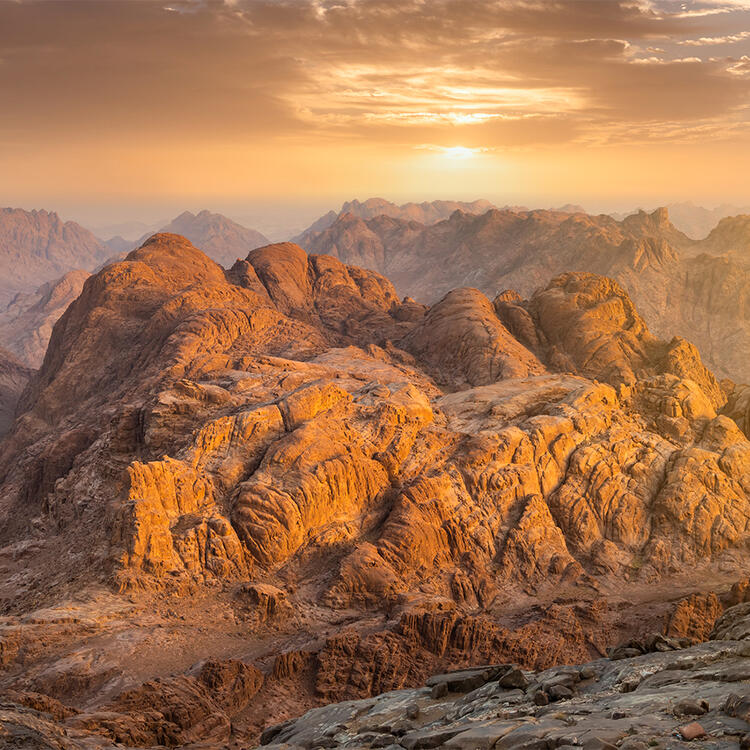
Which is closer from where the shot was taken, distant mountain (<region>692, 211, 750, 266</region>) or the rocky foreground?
the rocky foreground

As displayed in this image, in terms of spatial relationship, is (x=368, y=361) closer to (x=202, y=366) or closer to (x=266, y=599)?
(x=202, y=366)

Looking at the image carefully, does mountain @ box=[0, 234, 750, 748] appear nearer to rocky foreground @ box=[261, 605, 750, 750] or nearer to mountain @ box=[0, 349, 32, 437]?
rocky foreground @ box=[261, 605, 750, 750]

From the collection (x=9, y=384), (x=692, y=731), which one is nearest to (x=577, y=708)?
(x=692, y=731)

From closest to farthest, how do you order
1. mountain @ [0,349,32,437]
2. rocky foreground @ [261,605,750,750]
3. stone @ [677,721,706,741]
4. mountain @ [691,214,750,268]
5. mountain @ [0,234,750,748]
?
stone @ [677,721,706,741], rocky foreground @ [261,605,750,750], mountain @ [0,234,750,748], mountain @ [0,349,32,437], mountain @ [691,214,750,268]

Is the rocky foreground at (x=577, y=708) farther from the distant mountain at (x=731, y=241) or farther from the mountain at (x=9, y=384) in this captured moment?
the distant mountain at (x=731, y=241)

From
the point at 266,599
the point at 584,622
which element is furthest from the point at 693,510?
the point at 266,599

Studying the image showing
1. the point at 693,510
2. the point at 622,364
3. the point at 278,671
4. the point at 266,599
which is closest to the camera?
the point at 278,671

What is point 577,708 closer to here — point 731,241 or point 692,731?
point 692,731

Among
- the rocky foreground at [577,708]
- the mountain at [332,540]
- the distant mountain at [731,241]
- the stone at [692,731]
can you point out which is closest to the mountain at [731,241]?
the distant mountain at [731,241]

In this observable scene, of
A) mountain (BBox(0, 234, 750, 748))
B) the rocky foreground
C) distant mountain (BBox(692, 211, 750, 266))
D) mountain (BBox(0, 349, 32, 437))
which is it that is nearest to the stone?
the rocky foreground
